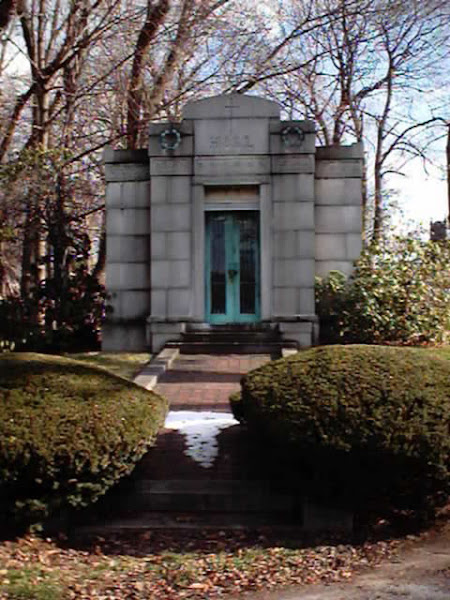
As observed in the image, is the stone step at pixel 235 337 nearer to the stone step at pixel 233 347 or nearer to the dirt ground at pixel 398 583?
the stone step at pixel 233 347

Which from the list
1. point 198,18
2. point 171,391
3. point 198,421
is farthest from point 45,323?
point 198,18

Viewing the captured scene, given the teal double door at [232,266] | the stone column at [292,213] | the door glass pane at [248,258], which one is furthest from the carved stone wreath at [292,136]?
the door glass pane at [248,258]

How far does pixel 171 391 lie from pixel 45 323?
237 inches

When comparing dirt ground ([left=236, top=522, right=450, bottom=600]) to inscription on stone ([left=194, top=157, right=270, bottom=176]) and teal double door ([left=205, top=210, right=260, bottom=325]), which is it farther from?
inscription on stone ([left=194, top=157, right=270, bottom=176])

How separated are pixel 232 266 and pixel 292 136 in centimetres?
301

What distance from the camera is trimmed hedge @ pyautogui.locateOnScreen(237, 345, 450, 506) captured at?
5426mm

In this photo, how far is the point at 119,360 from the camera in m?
13.4

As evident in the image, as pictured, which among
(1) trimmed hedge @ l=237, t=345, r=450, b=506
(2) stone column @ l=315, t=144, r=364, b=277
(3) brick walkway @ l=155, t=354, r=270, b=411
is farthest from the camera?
(2) stone column @ l=315, t=144, r=364, b=277

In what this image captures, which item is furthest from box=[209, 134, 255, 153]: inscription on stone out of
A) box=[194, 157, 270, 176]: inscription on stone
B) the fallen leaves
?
the fallen leaves

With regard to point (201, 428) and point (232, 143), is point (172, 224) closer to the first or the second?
point (232, 143)

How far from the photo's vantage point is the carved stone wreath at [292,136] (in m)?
14.5

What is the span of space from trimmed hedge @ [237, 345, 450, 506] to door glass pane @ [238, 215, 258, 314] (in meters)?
8.99

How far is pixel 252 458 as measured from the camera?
6.72 metres

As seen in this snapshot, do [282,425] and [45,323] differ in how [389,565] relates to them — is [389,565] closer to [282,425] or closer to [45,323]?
[282,425]
